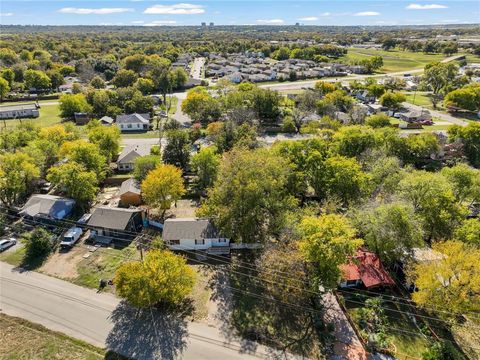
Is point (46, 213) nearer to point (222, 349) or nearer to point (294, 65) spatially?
point (222, 349)

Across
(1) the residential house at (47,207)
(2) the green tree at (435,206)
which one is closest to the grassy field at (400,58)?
Result: (2) the green tree at (435,206)

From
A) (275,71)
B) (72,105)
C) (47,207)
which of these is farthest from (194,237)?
(275,71)

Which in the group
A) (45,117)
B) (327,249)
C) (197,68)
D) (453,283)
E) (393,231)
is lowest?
(197,68)

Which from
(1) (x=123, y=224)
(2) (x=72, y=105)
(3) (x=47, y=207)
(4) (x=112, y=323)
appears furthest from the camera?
(2) (x=72, y=105)

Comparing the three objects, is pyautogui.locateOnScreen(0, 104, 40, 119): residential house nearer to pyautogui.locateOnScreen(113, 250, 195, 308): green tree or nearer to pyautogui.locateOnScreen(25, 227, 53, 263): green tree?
pyautogui.locateOnScreen(25, 227, 53, 263): green tree

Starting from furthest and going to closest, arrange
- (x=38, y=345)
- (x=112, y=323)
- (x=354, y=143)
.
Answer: (x=354, y=143)
(x=112, y=323)
(x=38, y=345)

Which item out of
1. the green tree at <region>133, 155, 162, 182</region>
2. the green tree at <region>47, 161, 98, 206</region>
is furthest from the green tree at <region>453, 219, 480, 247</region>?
the green tree at <region>47, 161, 98, 206</region>

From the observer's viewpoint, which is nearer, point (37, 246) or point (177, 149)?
point (37, 246)

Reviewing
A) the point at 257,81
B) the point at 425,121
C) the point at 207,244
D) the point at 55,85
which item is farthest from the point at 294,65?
the point at 207,244

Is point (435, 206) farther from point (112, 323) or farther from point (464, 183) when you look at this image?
point (112, 323)
